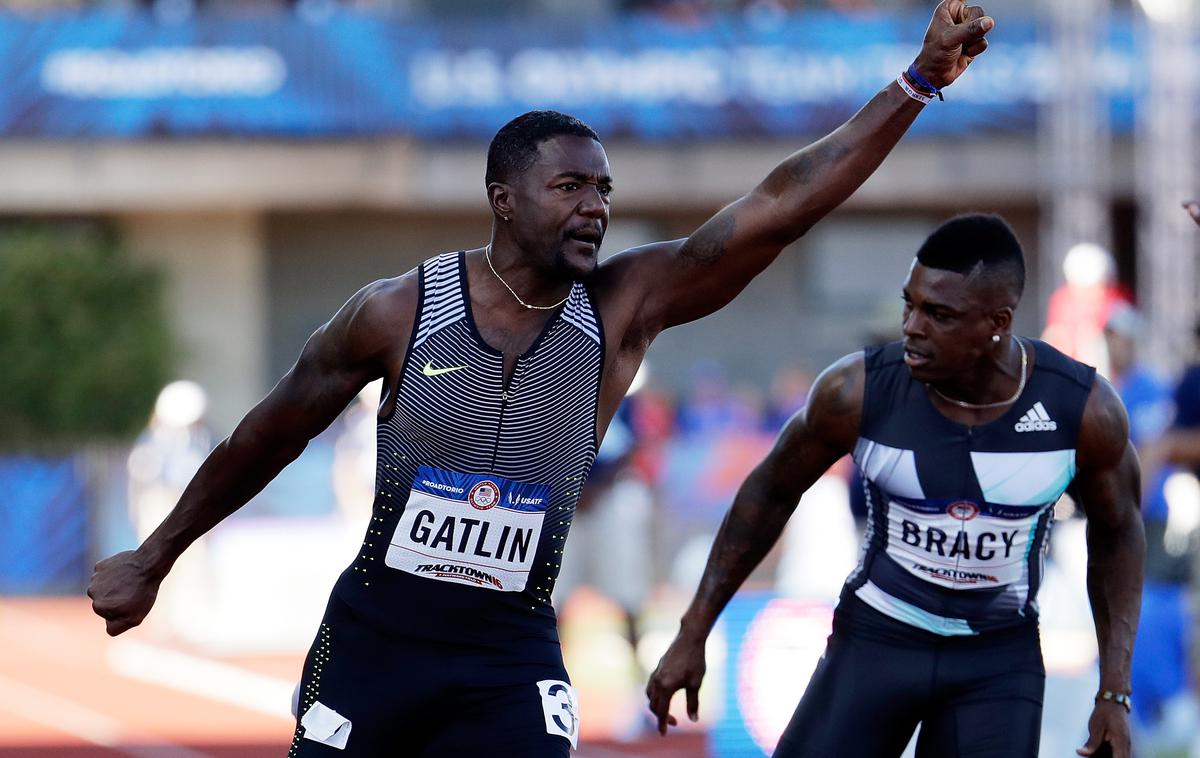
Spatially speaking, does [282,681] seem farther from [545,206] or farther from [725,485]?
[545,206]

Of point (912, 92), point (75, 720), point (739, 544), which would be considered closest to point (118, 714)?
point (75, 720)

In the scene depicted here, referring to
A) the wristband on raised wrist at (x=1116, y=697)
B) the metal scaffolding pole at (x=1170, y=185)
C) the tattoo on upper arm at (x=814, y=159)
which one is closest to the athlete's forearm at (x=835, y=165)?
the tattoo on upper arm at (x=814, y=159)

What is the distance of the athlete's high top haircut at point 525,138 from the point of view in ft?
14.2

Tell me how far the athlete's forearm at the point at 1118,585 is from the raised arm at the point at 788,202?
4.39 ft

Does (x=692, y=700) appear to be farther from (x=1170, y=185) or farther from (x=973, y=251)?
(x=1170, y=185)

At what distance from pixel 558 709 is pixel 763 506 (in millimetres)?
1076

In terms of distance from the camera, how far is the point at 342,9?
2281 centimetres

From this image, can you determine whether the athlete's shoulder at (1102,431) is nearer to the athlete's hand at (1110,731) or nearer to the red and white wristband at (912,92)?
the athlete's hand at (1110,731)

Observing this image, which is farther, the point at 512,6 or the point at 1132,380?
the point at 512,6

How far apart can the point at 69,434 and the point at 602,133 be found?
326 inches

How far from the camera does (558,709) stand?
14.2ft

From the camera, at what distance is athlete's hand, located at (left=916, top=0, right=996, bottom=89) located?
414 cm

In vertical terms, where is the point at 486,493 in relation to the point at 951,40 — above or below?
below

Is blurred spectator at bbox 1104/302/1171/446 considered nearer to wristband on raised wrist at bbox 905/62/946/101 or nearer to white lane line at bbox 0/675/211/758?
wristband on raised wrist at bbox 905/62/946/101
